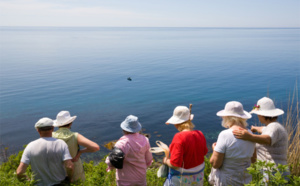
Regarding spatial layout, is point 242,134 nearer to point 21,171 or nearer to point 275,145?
point 275,145

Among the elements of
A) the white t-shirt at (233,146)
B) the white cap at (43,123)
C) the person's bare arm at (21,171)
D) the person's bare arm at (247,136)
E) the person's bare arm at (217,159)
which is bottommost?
the person's bare arm at (21,171)

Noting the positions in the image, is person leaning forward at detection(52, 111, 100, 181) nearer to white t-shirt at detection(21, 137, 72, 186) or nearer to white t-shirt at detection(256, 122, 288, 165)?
white t-shirt at detection(21, 137, 72, 186)

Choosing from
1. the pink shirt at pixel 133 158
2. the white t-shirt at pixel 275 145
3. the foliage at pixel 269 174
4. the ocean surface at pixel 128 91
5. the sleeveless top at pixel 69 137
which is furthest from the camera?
the ocean surface at pixel 128 91

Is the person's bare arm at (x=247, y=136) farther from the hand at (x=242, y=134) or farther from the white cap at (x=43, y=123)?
the white cap at (x=43, y=123)

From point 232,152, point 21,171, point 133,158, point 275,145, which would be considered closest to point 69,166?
point 21,171

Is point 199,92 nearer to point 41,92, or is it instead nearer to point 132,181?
point 41,92

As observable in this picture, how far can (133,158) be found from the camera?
15.1 feet

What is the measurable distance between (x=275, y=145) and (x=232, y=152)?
81cm

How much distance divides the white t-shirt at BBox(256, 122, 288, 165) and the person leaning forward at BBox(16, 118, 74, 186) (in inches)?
131

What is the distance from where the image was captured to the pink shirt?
450cm

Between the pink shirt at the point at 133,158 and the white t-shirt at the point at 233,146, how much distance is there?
126cm

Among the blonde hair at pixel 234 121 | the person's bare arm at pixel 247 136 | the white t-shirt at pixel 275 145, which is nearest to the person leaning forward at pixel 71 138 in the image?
the blonde hair at pixel 234 121

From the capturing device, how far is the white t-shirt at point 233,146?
4.24m

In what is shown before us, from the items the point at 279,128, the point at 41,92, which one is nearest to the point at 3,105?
the point at 41,92
